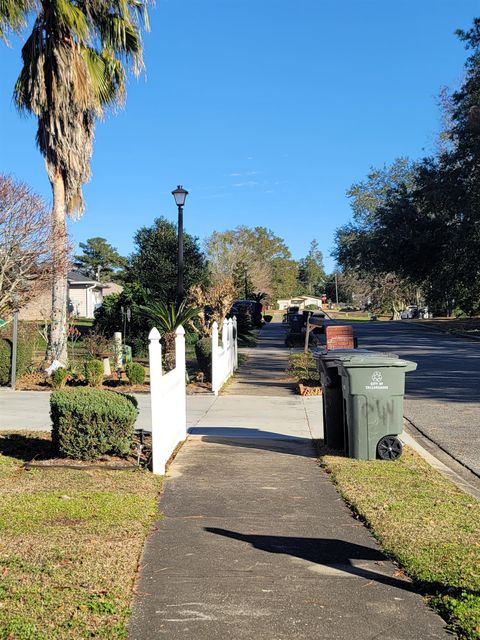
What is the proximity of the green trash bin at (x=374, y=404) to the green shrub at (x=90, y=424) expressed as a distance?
255cm

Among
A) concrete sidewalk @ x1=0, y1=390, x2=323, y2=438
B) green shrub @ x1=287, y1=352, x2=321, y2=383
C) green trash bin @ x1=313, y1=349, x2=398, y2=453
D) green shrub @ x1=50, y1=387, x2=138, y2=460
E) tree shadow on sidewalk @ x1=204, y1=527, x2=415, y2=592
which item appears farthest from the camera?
green shrub @ x1=287, y1=352, x2=321, y2=383

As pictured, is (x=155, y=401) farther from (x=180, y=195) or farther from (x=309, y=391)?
(x=180, y=195)

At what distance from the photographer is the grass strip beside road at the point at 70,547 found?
3566mm

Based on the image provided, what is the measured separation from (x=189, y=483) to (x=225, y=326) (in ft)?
35.8

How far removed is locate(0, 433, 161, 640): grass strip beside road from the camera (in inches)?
140

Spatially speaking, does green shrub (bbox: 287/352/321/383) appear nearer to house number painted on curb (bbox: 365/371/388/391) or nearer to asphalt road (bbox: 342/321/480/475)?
asphalt road (bbox: 342/321/480/475)

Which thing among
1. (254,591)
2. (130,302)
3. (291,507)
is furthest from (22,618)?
(130,302)

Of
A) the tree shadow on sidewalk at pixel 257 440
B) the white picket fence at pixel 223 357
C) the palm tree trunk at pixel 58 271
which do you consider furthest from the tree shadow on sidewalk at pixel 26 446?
the palm tree trunk at pixel 58 271

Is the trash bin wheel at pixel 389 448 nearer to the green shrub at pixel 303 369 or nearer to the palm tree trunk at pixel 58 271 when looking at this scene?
the green shrub at pixel 303 369

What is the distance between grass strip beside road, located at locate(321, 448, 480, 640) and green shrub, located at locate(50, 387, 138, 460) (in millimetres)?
2303

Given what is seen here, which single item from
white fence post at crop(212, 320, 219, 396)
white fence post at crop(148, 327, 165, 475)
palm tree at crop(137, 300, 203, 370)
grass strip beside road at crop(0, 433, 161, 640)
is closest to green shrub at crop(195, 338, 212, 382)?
palm tree at crop(137, 300, 203, 370)

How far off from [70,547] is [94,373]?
9.99 m

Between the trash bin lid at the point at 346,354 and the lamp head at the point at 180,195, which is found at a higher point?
the lamp head at the point at 180,195

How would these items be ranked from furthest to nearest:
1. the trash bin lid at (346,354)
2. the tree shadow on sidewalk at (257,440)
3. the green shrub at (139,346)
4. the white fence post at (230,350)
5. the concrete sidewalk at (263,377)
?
1. the green shrub at (139,346)
2. the white fence post at (230,350)
3. the concrete sidewalk at (263,377)
4. the tree shadow on sidewalk at (257,440)
5. the trash bin lid at (346,354)
